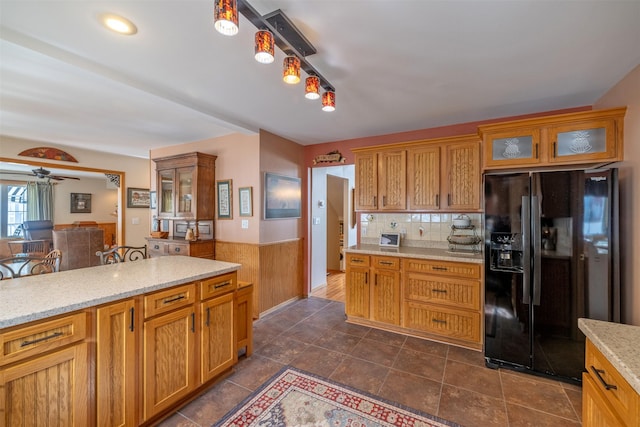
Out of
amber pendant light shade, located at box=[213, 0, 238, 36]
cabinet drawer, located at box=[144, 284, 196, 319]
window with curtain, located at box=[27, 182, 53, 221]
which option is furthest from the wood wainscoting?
window with curtain, located at box=[27, 182, 53, 221]

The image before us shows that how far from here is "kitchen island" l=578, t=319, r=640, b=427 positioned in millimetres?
862

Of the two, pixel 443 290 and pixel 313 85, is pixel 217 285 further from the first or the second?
pixel 443 290

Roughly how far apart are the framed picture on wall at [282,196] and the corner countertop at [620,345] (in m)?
3.14

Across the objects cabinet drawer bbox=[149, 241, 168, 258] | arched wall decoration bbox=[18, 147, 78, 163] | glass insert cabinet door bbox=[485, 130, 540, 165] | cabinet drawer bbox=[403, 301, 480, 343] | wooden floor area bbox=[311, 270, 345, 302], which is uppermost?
arched wall decoration bbox=[18, 147, 78, 163]

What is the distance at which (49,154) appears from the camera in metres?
4.22

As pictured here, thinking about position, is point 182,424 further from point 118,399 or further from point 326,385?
point 326,385

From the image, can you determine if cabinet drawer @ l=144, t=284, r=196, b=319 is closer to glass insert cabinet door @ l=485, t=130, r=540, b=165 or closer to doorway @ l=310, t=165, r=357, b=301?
doorway @ l=310, t=165, r=357, b=301

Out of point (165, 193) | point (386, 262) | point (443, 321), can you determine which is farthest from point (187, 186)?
point (443, 321)

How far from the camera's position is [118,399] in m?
1.50

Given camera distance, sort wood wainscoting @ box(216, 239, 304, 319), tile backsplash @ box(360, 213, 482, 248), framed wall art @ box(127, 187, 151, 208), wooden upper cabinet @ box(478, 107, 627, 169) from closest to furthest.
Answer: wooden upper cabinet @ box(478, 107, 627, 169)
tile backsplash @ box(360, 213, 482, 248)
wood wainscoting @ box(216, 239, 304, 319)
framed wall art @ box(127, 187, 151, 208)

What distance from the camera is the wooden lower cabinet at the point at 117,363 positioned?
1.43 meters

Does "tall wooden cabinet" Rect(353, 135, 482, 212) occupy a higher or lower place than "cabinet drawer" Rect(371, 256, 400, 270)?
higher

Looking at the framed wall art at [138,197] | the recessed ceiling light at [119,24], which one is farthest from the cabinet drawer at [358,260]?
the framed wall art at [138,197]

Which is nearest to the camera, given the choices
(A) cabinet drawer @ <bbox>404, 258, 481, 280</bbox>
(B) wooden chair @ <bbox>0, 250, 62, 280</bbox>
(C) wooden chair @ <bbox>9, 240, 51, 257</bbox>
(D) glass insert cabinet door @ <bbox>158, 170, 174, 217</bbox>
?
(B) wooden chair @ <bbox>0, 250, 62, 280</bbox>
